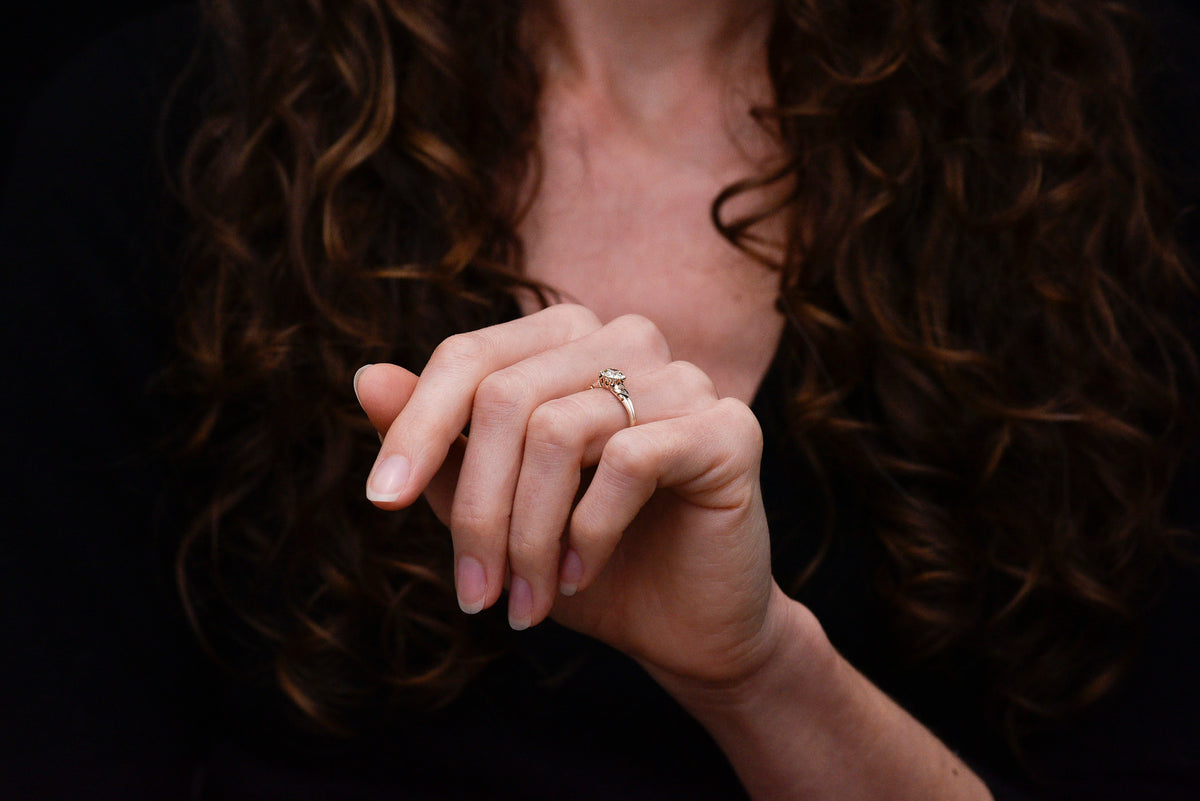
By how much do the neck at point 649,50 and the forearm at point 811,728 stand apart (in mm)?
637

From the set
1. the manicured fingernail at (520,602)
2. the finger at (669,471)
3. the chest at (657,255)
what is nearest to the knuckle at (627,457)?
the finger at (669,471)

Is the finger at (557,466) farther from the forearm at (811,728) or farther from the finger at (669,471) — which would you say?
the forearm at (811,728)

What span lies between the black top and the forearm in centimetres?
17

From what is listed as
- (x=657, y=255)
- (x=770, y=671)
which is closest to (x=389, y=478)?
(x=770, y=671)

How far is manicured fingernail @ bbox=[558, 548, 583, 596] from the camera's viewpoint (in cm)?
70

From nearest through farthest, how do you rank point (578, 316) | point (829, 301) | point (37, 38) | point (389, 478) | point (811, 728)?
point (389, 478)
point (578, 316)
point (811, 728)
point (829, 301)
point (37, 38)

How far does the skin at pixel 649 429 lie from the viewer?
26.0 inches

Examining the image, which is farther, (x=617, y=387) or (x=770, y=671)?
(x=770, y=671)

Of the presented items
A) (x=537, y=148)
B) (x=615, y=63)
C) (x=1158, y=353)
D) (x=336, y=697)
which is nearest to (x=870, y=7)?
(x=615, y=63)

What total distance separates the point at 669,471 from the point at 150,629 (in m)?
0.76

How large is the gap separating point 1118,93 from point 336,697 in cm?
109

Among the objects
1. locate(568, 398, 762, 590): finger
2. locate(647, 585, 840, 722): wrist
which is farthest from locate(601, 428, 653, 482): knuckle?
locate(647, 585, 840, 722): wrist

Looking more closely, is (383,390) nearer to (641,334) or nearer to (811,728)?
(641,334)

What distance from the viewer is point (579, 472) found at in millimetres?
676
